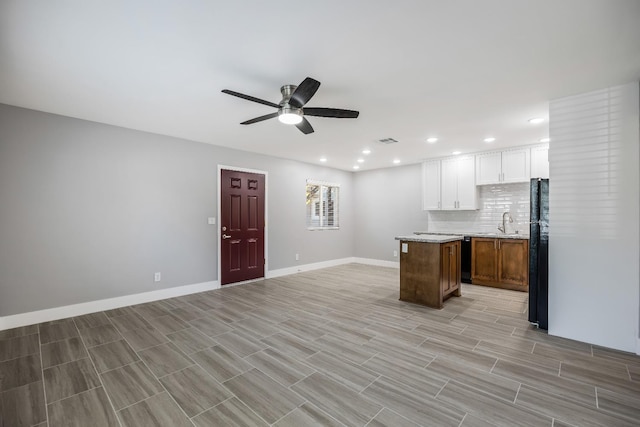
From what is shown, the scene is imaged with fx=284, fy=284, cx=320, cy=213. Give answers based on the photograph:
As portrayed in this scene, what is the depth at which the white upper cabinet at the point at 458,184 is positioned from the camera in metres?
5.83

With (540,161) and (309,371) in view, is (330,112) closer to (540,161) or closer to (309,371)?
(309,371)

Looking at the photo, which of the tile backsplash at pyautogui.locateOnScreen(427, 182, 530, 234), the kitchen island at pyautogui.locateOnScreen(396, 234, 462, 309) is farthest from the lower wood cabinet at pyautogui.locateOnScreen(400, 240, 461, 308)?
the tile backsplash at pyautogui.locateOnScreen(427, 182, 530, 234)

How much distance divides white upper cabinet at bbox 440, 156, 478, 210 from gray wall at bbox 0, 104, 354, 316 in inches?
169

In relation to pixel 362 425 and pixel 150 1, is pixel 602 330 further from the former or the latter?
pixel 150 1

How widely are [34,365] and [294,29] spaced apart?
3.62 m

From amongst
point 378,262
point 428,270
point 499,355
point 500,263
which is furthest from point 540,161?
point 378,262

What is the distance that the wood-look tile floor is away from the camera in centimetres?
191

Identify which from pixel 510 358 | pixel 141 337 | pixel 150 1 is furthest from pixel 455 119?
pixel 141 337

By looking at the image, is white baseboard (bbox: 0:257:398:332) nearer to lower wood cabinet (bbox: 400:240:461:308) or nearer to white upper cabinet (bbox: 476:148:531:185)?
lower wood cabinet (bbox: 400:240:461:308)

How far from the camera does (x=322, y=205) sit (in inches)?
296

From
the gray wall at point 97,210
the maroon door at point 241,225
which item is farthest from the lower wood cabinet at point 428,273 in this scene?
the gray wall at point 97,210

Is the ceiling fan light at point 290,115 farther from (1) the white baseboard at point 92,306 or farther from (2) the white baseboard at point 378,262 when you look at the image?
(2) the white baseboard at point 378,262

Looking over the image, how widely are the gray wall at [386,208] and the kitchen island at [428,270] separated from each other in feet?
8.36

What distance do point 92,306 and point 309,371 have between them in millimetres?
3399
